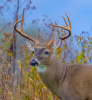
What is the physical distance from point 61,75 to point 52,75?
0.21 meters

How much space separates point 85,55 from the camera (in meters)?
7.73

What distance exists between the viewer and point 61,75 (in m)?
5.98

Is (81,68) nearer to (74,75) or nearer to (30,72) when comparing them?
(74,75)

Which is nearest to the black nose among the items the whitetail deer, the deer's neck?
the whitetail deer

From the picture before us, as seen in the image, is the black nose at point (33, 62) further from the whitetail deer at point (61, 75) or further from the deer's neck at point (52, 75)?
the deer's neck at point (52, 75)

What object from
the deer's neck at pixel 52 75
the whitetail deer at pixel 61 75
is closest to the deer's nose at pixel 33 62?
the whitetail deer at pixel 61 75

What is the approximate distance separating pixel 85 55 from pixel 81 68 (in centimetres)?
186

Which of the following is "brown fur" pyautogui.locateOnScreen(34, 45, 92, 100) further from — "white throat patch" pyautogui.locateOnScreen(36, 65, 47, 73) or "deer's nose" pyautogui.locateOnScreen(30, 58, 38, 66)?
"deer's nose" pyautogui.locateOnScreen(30, 58, 38, 66)

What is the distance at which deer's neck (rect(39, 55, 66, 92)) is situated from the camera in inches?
232

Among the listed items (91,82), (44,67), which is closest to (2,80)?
(44,67)

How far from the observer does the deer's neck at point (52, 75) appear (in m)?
5.89

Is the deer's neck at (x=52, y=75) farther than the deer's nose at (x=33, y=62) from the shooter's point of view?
Yes

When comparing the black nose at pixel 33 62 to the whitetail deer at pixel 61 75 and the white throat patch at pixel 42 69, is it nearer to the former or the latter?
the whitetail deer at pixel 61 75

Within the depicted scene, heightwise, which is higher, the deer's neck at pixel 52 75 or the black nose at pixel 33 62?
the black nose at pixel 33 62
